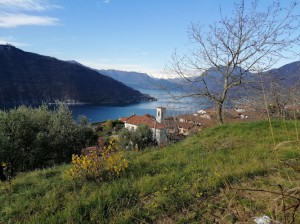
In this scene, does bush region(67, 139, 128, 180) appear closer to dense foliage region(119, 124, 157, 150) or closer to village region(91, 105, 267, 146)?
village region(91, 105, 267, 146)

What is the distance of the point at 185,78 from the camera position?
1273cm

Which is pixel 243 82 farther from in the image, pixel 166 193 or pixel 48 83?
pixel 48 83

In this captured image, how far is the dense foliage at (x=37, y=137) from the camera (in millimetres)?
16234

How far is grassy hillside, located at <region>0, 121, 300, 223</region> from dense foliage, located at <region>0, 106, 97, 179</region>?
11.5m

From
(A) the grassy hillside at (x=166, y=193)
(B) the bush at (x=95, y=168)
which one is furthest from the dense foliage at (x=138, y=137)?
(B) the bush at (x=95, y=168)

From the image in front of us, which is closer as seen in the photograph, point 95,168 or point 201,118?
point 95,168

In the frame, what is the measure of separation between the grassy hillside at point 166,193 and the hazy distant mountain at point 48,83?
121 metres

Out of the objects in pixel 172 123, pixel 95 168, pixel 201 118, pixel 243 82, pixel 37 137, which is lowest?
pixel 172 123

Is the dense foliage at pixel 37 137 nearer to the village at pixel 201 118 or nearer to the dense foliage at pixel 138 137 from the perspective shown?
the village at pixel 201 118

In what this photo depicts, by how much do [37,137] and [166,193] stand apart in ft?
50.5

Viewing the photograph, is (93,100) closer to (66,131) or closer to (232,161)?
(66,131)

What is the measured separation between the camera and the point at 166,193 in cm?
414

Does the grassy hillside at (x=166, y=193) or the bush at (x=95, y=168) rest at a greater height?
the bush at (x=95, y=168)

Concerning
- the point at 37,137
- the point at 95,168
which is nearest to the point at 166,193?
the point at 95,168
